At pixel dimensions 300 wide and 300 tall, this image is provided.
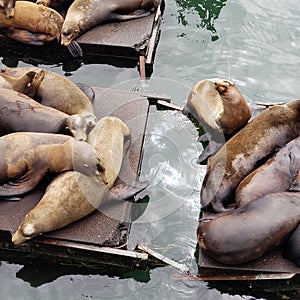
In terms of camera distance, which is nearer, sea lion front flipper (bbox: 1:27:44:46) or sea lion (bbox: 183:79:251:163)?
sea lion (bbox: 183:79:251:163)

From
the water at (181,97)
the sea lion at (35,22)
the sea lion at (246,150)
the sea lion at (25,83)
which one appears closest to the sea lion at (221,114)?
the sea lion at (246,150)

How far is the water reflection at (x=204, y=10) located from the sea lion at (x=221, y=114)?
2337 mm

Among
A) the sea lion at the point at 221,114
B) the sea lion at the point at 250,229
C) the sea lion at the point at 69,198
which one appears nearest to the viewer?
the sea lion at the point at 250,229

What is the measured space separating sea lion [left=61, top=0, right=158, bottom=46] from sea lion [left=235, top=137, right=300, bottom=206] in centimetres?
354

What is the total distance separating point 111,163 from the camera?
18.4 ft

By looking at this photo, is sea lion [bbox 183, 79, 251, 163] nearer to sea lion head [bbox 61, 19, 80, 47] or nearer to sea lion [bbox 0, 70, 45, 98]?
sea lion [bbox 0, 70, 45, 98]

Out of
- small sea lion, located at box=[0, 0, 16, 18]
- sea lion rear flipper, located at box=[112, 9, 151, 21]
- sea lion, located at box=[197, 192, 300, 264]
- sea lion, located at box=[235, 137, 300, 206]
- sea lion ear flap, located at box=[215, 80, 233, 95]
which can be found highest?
small sea lion, located at box=[0, 0, 16, 18]

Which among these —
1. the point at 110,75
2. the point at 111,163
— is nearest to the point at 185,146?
the point at 111,163

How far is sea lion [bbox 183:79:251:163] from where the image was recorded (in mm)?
6105

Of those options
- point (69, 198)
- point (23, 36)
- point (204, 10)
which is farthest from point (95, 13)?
point (69, 198)

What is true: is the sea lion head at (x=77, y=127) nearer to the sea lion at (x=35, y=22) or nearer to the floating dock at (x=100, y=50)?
the floating dock at (x=100, y=50)

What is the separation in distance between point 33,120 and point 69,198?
3.44 feet

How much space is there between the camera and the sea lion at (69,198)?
503 centimetres

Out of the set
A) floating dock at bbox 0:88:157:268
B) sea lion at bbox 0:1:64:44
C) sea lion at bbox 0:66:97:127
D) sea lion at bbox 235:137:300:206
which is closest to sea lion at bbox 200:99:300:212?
sea lion at bbox 235:137:300:206
